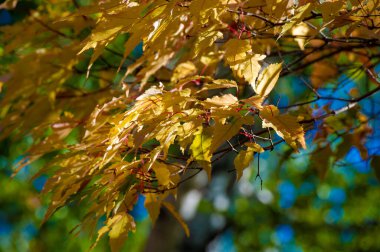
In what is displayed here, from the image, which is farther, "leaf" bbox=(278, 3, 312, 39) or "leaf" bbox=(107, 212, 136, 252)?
"leaf" bbox=(107, 212, 136, 252)

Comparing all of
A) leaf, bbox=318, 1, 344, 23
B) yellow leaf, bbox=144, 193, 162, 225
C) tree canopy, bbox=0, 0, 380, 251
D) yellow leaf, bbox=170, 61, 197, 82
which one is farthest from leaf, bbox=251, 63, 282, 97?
yellow leaf, bbox=170, 61, 197, 82

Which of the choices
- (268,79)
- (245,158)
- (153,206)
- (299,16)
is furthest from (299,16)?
(153,206)

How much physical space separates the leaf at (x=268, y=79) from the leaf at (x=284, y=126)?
0.04 meters

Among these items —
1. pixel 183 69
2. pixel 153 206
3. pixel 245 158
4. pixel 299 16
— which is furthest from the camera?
pixel 183 69

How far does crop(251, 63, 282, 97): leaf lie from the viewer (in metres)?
0.84

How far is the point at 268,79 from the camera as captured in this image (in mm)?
851

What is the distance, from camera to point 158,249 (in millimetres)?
2332

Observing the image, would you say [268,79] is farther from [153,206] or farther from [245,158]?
[153,206]

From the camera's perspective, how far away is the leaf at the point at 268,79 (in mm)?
839

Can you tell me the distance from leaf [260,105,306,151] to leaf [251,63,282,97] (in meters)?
0.04

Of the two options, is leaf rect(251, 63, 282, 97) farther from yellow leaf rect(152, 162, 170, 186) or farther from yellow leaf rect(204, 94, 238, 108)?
yellow leaf rect(152, 162, 170, 186)

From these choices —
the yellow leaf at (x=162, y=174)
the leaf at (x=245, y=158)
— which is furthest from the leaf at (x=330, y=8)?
the yellow leaf at (x=162, y=174)

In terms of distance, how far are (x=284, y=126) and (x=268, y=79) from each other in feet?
0.32

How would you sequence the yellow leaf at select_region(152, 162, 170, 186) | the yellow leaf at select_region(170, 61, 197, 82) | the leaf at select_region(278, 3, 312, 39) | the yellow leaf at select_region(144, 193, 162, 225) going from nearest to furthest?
the leaf at select_region(278, 3, 312, 39), the yellow leaf at select_region(152, 162, 170, 186), the yellow leaf at select_region(144, 193, 162, 225), the yellow leaf at select_region(170, 61, 197, 82)
